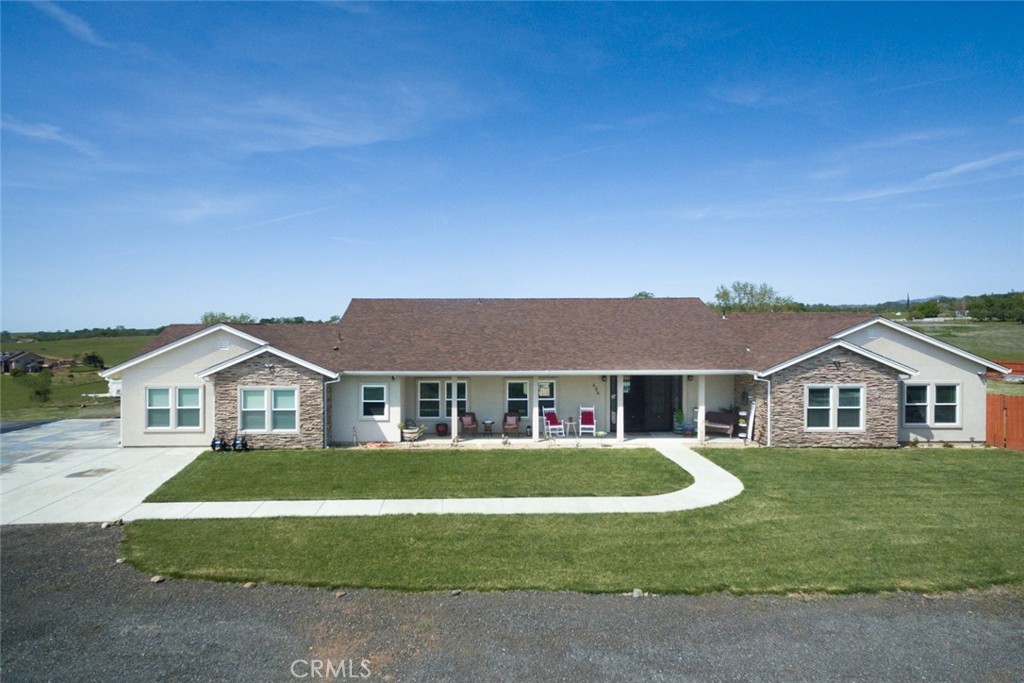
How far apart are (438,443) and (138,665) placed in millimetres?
13193

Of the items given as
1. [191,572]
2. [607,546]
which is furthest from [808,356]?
[191,572]

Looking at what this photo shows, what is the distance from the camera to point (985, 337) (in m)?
62.1

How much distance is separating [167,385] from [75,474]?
4330mm

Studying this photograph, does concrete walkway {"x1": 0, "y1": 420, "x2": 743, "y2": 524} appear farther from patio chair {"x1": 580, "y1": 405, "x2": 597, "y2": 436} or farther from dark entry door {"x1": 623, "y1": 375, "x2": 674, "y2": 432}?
dark entry door {"x1": 623, "y1": 375, "x2": 674, "y2": 432}

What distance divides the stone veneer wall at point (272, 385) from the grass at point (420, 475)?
0.72m

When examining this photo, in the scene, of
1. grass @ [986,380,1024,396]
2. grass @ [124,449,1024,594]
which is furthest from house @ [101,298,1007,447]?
grass @ [986,380,1024,396]

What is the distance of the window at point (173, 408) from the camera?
1958 centimetres

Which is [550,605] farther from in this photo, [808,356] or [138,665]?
[808,356]

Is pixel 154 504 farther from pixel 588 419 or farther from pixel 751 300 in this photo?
pixel 751 300

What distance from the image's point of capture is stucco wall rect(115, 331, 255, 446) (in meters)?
19.5

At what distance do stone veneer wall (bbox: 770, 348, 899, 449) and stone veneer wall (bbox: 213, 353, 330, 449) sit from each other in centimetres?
1509

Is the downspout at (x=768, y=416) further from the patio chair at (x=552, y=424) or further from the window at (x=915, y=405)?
the patio chair at (x=552, y=424)

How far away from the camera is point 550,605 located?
27.2 feet

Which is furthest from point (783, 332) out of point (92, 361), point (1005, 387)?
point (92, 361)
